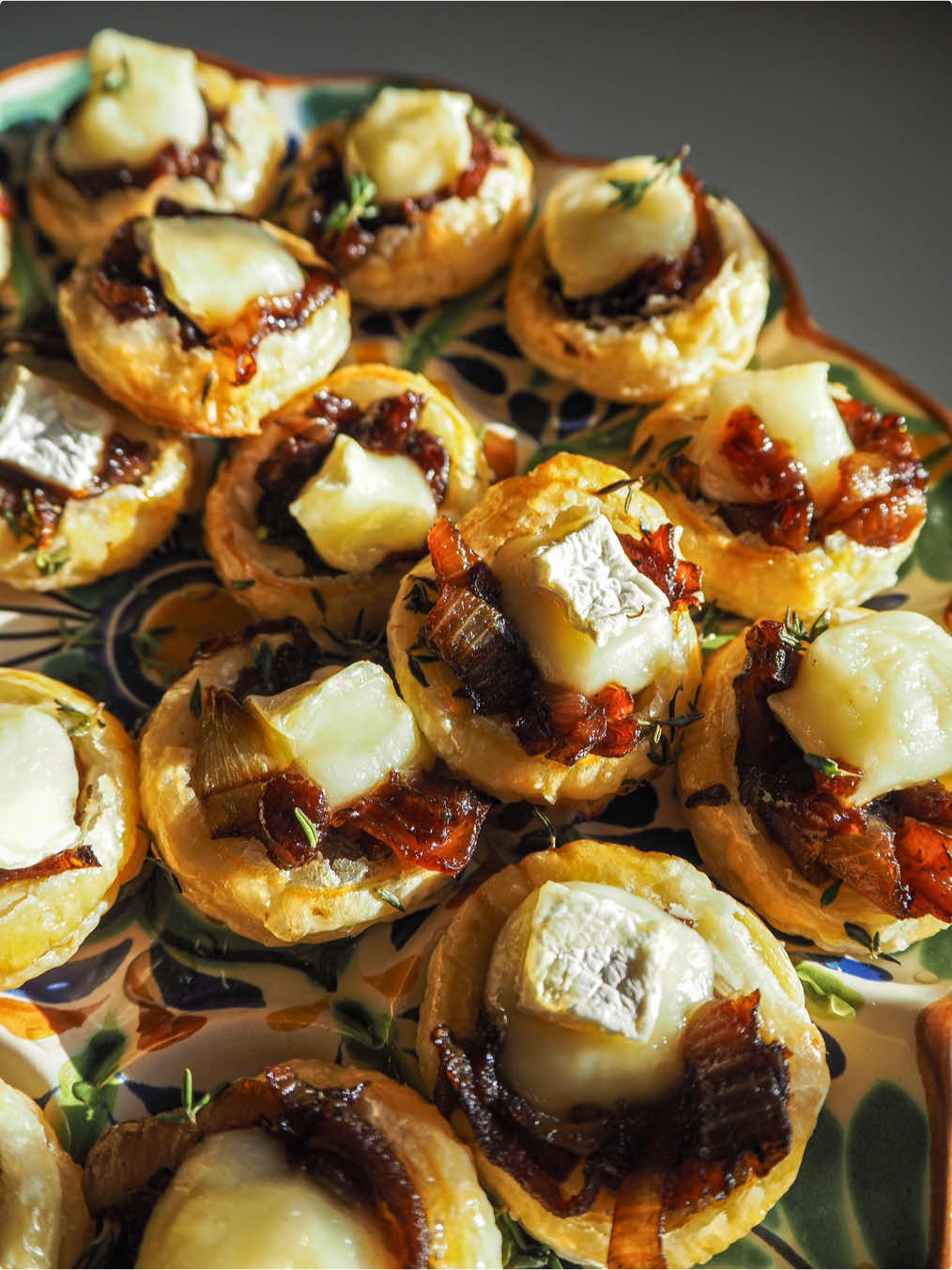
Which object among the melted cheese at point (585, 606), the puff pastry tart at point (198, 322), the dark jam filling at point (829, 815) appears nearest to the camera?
the melted cheese at point (585, 606)

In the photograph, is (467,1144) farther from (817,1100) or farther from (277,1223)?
(817,1100)

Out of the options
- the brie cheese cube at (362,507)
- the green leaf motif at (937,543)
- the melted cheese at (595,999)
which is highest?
the green leaf motif at (937,543)

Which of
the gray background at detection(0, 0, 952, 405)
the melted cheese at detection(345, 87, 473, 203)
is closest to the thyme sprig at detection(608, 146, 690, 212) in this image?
the melted cheese at detection(345, 87, 473, 203)

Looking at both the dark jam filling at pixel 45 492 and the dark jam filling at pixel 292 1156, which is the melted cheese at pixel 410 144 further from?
the dark jam filling at pixel 292 1156

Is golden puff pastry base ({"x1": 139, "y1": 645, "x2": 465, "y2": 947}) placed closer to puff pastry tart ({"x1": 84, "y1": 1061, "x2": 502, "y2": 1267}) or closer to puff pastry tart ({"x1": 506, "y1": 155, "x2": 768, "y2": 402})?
puff pastry tart ({"x1": 84, "y1": 1061, "x2": 502, "y2": 1267})

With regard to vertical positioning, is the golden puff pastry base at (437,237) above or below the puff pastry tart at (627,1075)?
above

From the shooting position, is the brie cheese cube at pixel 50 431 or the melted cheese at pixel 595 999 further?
the brie cheese cube at pixel 50 431

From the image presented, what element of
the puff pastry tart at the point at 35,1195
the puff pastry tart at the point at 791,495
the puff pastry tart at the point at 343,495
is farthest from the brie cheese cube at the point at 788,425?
the puff pastry tart at the point at 35,1195

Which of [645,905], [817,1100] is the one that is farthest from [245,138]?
[817,1100]
